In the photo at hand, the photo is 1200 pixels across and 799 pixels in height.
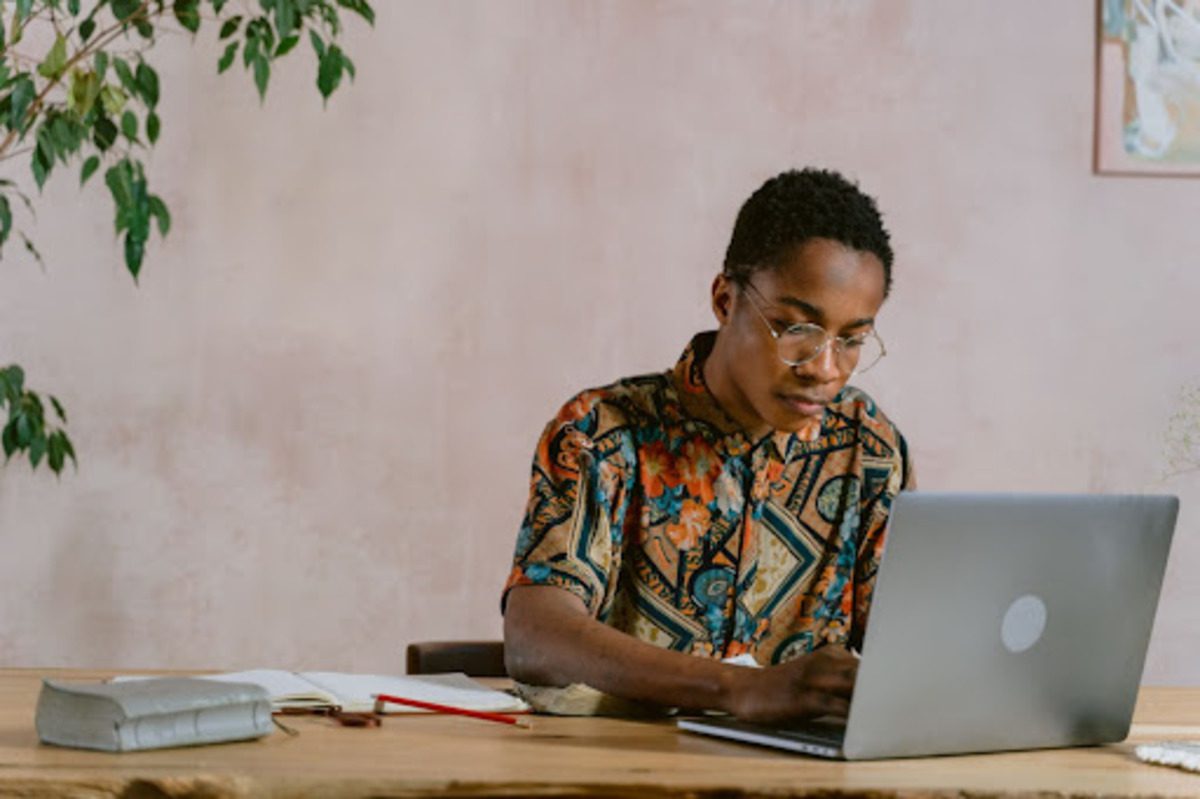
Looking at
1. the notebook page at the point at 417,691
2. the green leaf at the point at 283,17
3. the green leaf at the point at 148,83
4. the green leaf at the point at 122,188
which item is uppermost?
the green leaf at the point at 283,17

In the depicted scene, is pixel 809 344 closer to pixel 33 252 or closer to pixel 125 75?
pixel 125 75

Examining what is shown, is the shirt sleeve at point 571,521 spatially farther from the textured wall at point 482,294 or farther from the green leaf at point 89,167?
the textured wall at point 482,294

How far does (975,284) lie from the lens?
3.70m

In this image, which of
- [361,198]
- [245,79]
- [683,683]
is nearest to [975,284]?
[361,198]

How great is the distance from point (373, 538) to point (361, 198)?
0.72 metres

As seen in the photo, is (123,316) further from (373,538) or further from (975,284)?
(975,284)

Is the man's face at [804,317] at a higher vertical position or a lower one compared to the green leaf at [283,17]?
lower

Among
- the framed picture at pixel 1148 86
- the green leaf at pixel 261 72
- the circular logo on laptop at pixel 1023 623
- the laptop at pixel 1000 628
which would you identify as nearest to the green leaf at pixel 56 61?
the green leaf at pixel 261 72

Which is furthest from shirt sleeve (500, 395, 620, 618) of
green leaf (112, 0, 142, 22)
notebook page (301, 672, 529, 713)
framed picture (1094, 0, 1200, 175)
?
framed picture (1094, 0, 1200, 175)

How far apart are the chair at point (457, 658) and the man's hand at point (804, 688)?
0.96m

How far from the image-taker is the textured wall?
353 centimetres

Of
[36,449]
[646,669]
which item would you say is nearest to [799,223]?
[646,669]

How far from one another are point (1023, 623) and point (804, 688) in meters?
0.22

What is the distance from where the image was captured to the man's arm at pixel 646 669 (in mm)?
1648
